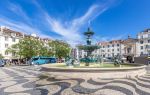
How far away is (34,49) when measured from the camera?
167ft

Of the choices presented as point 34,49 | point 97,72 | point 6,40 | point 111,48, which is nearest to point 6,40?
point 6,40

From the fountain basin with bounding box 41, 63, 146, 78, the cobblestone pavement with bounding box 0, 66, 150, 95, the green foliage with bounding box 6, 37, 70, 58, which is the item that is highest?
the green foliage with bounding box 6, 37, 70, 58

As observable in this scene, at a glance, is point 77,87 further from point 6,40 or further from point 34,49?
point 6,40

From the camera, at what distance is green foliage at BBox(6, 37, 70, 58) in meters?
49.8

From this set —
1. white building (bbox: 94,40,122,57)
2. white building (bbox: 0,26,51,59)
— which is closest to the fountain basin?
white building (bbox: 0,26,51,59)

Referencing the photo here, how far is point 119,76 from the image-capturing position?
14305 mm

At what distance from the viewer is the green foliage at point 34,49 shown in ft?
163

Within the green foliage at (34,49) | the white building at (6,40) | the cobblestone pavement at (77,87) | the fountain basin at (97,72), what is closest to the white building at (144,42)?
the green foliage at (34,49)

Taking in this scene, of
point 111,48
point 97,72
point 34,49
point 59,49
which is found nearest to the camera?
point 97,72

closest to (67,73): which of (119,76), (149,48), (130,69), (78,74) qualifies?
(78,74)

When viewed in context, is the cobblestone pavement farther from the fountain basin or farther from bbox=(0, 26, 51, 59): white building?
bbox=(0, 26, 51, 59): white building

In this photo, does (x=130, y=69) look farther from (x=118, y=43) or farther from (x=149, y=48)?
(x=118, y=43)

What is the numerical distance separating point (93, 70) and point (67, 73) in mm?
2089

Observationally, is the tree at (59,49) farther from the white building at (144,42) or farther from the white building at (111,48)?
the white building at (144,42)
